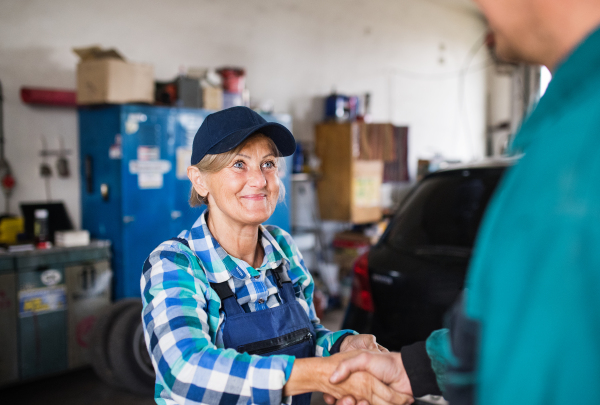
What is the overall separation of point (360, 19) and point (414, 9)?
4.85 feet

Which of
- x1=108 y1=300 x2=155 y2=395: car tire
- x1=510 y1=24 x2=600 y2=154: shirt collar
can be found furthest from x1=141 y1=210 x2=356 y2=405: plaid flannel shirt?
x1=108 y1=300 x2=155 y2=395: car tire

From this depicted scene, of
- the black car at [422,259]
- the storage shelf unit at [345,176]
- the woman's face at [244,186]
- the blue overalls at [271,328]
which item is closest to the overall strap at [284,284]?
the blue overalls at [271,328]

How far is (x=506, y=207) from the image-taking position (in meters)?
0.60

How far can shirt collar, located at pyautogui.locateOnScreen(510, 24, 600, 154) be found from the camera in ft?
1.94

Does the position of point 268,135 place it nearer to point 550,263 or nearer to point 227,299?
point 227,299

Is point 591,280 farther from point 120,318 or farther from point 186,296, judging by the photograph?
point 120,318

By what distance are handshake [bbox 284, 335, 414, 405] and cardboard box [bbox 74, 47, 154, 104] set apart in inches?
125

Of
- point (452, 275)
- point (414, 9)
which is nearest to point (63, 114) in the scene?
point (452, 275)

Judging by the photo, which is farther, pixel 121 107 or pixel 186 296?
pixel 121 107

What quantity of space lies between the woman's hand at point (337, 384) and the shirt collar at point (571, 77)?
80 cm

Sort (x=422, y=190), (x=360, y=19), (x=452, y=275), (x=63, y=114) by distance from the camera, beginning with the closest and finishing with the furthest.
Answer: (x=452, y=275) → (x=422, y=190) → (x=63, y=114) → (x=360, y=19)

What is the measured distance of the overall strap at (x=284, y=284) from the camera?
1.56 meters

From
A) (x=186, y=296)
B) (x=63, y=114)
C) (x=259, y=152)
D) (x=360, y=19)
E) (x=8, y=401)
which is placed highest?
(x=360, y=19)

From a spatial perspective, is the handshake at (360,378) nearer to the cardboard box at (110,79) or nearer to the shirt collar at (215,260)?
the shirt collar at (215,260)
